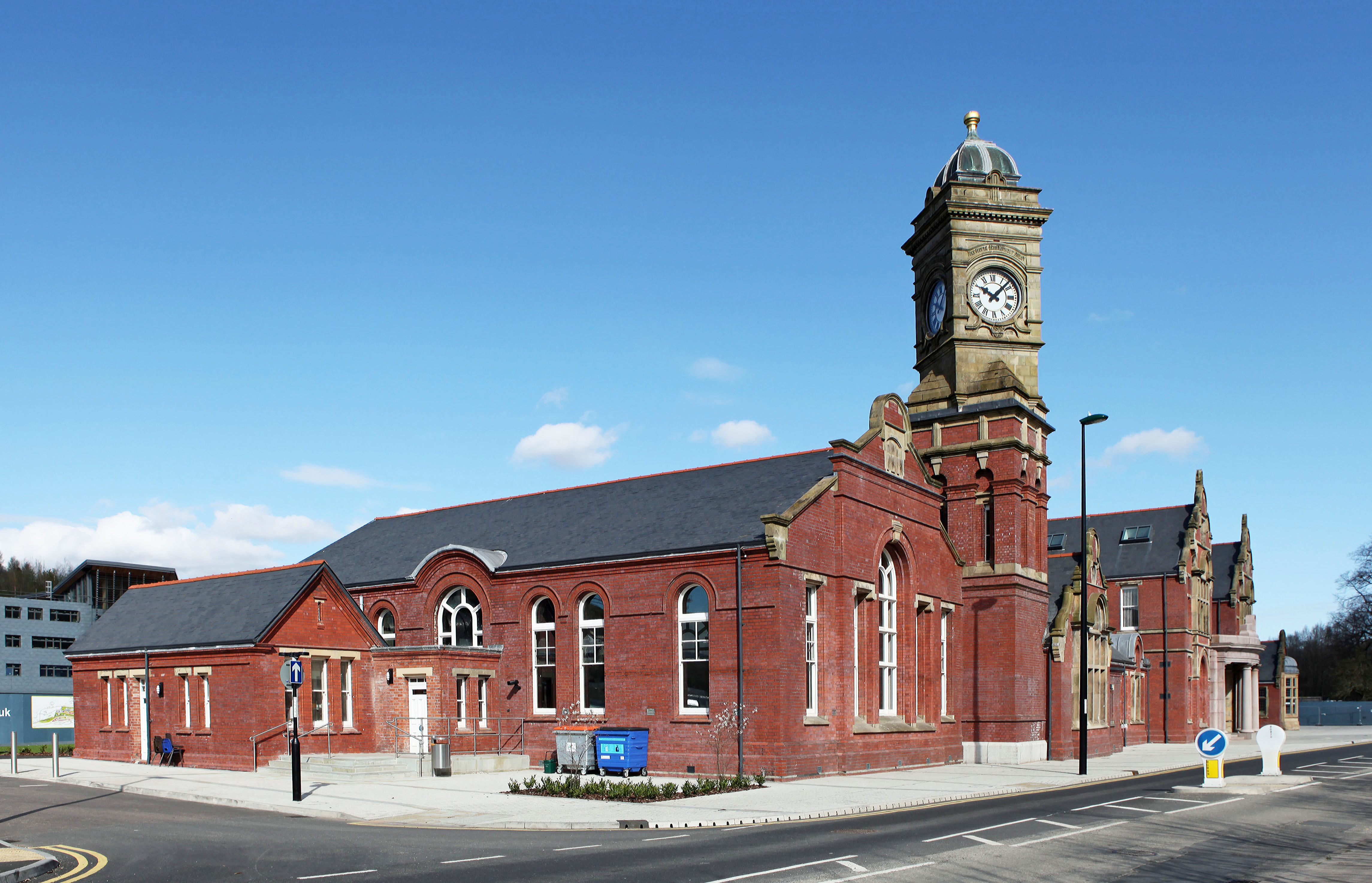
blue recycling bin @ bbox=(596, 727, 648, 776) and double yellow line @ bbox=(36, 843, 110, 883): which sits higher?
double yellow line @ bbox=(36, 843, 110, 883)

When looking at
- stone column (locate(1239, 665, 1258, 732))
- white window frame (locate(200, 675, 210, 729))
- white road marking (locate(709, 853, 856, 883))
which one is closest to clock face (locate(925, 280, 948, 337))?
white window frame (locate(200, 675, 210, 729))

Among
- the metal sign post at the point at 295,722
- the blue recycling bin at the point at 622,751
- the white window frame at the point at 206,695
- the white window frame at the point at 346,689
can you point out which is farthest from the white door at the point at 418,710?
the metal sign post at the point at 295,722

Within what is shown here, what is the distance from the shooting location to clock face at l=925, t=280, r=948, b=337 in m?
41.5

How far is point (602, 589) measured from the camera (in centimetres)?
3219

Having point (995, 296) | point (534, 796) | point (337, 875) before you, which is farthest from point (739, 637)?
point (995, 296)

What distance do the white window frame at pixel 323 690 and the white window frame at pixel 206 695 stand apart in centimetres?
299

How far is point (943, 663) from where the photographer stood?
3753cm

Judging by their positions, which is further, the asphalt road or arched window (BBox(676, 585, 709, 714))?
arched window (BBox(676, 585, 709, 714))

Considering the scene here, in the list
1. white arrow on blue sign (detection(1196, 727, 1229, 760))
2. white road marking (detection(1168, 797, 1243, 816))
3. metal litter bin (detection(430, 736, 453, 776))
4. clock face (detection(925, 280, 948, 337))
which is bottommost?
metal litter bin (detection(430, 736, 453, 776))

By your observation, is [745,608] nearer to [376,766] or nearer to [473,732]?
[473,732]

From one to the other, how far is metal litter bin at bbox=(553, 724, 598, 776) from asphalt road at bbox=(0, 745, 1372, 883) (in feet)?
30.5

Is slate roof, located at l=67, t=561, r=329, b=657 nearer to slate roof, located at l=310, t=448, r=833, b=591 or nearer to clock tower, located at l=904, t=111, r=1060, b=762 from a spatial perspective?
slate roof, located at l=310, t=448, r=833, b=591

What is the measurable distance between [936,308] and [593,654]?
63.1 feet

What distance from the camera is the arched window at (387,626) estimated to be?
37.2 metres
